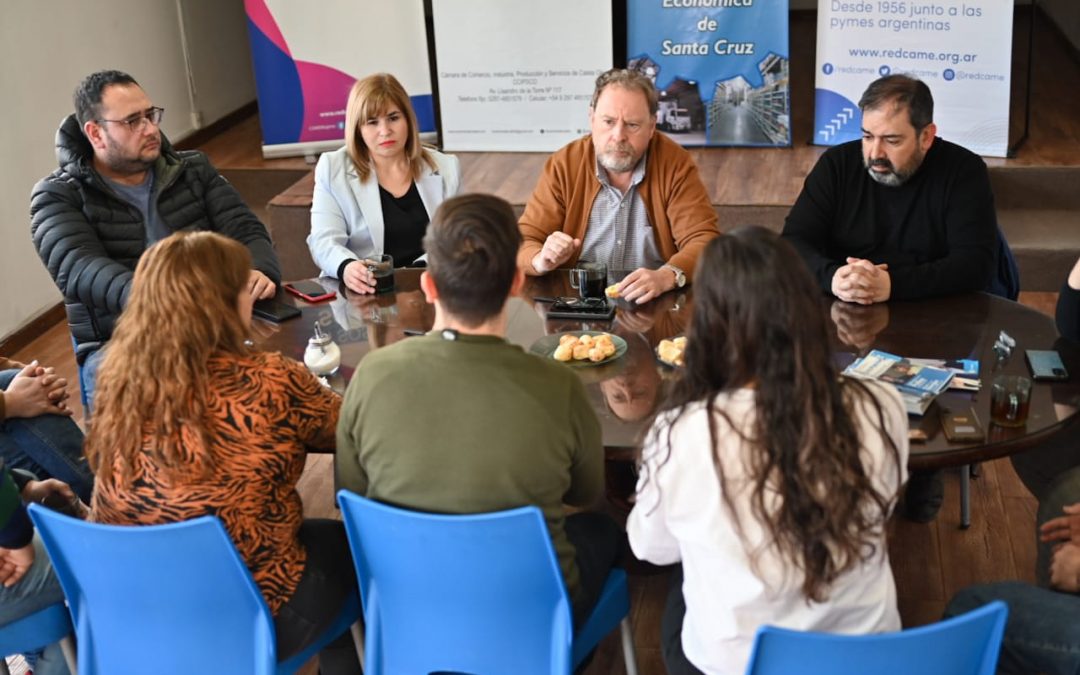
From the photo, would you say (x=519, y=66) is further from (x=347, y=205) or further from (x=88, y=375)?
(x=88, y=375)

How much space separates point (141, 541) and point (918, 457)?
143 cm

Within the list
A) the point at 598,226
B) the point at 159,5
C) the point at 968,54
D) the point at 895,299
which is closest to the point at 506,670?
the point at 895,299

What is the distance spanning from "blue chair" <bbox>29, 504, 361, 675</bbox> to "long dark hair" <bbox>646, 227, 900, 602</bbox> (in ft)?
3.08

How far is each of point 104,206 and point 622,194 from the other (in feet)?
5.08

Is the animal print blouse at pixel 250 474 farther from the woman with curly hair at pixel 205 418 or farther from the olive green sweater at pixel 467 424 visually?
the olive green sweater at pixel 467 424

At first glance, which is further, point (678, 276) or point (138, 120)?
point (138, 120)

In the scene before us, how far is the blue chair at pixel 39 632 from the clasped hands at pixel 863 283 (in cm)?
194

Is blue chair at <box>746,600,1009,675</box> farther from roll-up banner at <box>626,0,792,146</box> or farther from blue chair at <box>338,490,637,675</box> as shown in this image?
roll-up banner at <box>626,0,792,146</box>

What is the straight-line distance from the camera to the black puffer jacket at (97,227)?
10.3 ft

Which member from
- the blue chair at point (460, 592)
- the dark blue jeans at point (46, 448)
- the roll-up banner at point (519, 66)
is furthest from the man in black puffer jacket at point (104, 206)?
the roll-up banner at point (519, 66)

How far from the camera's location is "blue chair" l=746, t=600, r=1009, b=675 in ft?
5.07

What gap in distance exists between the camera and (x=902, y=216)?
3066 millimetres

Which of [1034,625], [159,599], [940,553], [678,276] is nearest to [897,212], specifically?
[678,276]

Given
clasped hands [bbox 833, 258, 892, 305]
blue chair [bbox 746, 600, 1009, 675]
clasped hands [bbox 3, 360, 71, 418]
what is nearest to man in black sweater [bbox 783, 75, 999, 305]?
clasped hands [bbox 833, 258, 892, 305]
